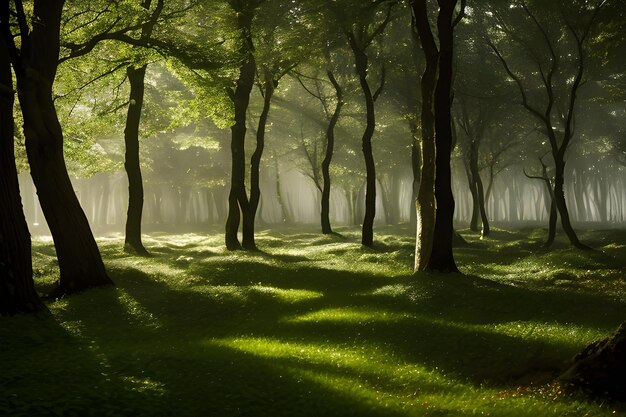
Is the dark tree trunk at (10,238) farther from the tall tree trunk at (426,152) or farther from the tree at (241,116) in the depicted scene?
the tree at (241,116)

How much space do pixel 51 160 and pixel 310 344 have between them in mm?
10117

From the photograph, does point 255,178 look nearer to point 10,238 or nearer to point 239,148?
point 239,148

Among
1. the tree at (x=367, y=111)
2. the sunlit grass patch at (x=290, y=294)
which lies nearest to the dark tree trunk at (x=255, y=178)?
the tree at (x=367, y=111)

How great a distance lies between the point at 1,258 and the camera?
42.0 feet

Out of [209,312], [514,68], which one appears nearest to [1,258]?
[209,312]

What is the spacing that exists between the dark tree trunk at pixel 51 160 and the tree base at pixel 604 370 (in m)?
14.6

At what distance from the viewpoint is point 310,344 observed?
Result: 12836 mm

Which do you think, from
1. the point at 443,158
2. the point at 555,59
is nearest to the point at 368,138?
the point at 555,59

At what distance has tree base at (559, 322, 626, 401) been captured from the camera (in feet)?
27.7

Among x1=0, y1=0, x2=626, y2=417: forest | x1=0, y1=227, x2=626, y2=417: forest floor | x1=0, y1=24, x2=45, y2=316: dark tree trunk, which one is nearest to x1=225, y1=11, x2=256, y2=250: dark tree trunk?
x1=0, y1=0, x2=626, y2=417: forest

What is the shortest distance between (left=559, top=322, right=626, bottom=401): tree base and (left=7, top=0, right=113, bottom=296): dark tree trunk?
14561 mm

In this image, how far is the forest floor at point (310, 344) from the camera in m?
8.74

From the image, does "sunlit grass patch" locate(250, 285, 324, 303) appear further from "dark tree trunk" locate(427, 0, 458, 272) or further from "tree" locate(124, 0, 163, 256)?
"tree" locate(124, 0, 163, 256)

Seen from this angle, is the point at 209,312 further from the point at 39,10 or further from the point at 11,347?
the point at 39,10
